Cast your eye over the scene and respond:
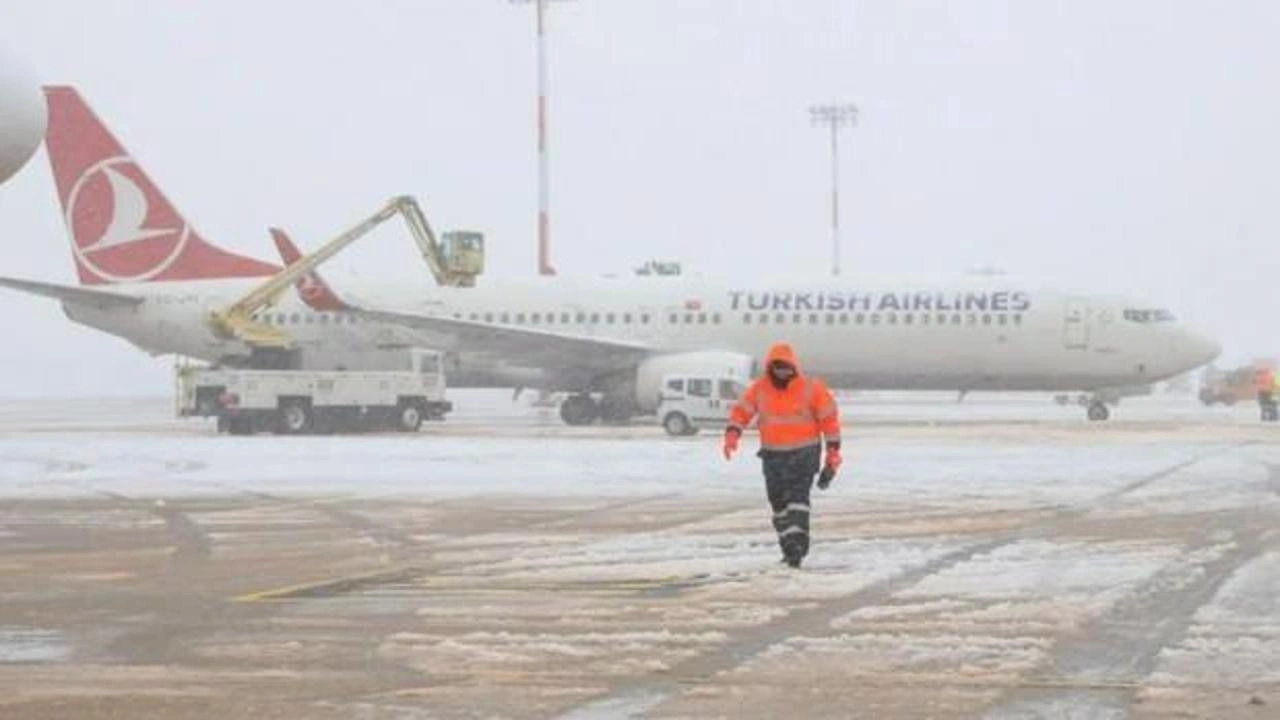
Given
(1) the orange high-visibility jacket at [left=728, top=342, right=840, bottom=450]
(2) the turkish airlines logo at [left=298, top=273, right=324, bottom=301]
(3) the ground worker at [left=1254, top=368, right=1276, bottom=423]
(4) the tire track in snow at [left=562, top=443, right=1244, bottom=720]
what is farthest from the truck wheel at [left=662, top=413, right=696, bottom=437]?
(1) the orange high-visibility jacket at [left=728, top=342, right=840, bottom=450]

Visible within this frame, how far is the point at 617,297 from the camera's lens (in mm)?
42688

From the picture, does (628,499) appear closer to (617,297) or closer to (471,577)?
(471,577)

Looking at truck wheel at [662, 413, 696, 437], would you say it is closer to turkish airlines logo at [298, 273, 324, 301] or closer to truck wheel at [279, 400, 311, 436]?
truck wheel at [279, 400, 311, 436]

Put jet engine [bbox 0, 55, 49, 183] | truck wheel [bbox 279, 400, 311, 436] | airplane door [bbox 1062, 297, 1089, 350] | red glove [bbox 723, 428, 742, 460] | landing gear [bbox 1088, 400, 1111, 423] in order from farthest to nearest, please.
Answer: landing gear [bbox 1088, 400, 1111, 423], airplane door [bbox 1062, 297, 1089, 350], truck wheel [bbox 279, 400, 311, 436], red glove [bbox 723, 428, 742, 460], jet engine [bbox 0, 55, 49, 183]

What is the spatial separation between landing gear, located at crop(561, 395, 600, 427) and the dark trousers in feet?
96.7

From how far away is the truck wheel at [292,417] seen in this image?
36.5 m

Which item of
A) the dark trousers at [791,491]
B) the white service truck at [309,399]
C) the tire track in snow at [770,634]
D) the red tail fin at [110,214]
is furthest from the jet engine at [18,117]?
the red tail fin at [110,214]

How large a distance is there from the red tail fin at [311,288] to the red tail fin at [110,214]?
8.26ft

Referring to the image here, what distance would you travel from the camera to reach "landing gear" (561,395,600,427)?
139 ft

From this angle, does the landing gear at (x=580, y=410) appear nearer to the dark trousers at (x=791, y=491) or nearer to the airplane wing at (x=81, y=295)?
→ the airplane wing at (x=81, y=295)

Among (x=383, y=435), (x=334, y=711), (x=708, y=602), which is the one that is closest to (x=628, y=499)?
(x=708, y=602)

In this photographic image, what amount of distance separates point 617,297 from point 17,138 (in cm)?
3327

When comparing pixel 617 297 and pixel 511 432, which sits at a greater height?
pixel 617 297

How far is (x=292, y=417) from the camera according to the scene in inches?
1437
